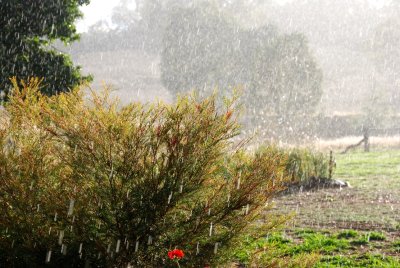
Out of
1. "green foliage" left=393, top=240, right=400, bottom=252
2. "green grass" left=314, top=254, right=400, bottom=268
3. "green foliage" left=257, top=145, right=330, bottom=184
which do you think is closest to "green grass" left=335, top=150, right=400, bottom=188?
"green foliage" left=257, top=145, right=330, bottom=184

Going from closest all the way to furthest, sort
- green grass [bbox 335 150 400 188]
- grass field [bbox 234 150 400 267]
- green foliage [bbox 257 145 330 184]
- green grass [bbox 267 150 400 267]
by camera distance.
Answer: grass field [bbox 234 150 400 267] < green grass [bbox 267 150 400 267] < green foliage [bbox 257 145 330 184] < green grass [bbox 335 150 400 188]

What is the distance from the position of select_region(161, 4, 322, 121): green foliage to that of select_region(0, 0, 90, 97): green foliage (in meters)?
30.8

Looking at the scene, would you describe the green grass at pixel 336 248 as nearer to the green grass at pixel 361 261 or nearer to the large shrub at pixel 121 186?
the green grass at pixel 361 261

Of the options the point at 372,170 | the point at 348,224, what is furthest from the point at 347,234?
the point at 372,170

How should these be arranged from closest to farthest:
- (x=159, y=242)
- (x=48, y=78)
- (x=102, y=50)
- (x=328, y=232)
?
(x=159, y=242), (x=328, y=232), (x=48, y=78), (x=102, y=50)

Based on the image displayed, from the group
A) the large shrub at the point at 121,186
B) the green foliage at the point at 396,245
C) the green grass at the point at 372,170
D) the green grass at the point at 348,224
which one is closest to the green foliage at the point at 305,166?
the green grass at the point at 348,224

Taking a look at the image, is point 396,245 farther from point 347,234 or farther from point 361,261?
point 361,261

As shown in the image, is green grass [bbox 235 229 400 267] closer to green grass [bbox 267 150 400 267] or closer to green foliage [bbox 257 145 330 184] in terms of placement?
green grass [bbox 267 150 400 267]

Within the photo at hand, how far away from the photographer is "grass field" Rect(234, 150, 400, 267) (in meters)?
6.76

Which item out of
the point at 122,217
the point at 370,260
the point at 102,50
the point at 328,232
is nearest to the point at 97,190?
the point at 122,217

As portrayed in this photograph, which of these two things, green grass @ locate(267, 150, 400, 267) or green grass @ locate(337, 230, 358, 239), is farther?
green grass @ locate(337, 230, 358, 239)

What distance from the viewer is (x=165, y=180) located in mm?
4102

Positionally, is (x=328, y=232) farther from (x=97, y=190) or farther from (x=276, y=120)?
(x=276, y=120)

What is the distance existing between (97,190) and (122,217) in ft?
1.12
